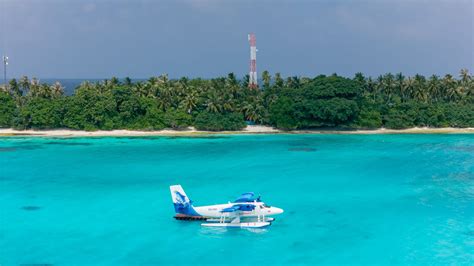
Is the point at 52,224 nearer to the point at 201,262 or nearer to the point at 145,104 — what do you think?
the point at 201,262

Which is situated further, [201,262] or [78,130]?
[78,130]

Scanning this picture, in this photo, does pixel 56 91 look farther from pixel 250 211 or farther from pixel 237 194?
pixel 250 211

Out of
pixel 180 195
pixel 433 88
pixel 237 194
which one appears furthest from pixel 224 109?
pixel 180 195

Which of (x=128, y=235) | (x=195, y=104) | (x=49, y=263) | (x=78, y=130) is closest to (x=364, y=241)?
(x=128, y=235)

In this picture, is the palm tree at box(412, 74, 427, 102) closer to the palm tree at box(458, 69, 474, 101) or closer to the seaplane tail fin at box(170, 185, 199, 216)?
the palm tree at box(458, 69, 474, 101)

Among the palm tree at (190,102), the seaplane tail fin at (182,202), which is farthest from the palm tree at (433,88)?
the seaplane tail fin at (182,202)

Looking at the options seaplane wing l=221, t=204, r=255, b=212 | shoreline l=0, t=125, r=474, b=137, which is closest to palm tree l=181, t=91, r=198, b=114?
shoreline l=0, t=125, r=474, b=137

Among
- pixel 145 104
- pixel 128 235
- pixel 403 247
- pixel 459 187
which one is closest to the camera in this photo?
pixel 403 247

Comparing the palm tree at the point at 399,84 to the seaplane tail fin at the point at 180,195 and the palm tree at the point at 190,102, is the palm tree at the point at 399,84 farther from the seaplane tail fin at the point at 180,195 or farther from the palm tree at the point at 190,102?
the seaplane tail fin at the point at 180,195

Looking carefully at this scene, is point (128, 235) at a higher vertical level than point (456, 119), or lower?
lower
